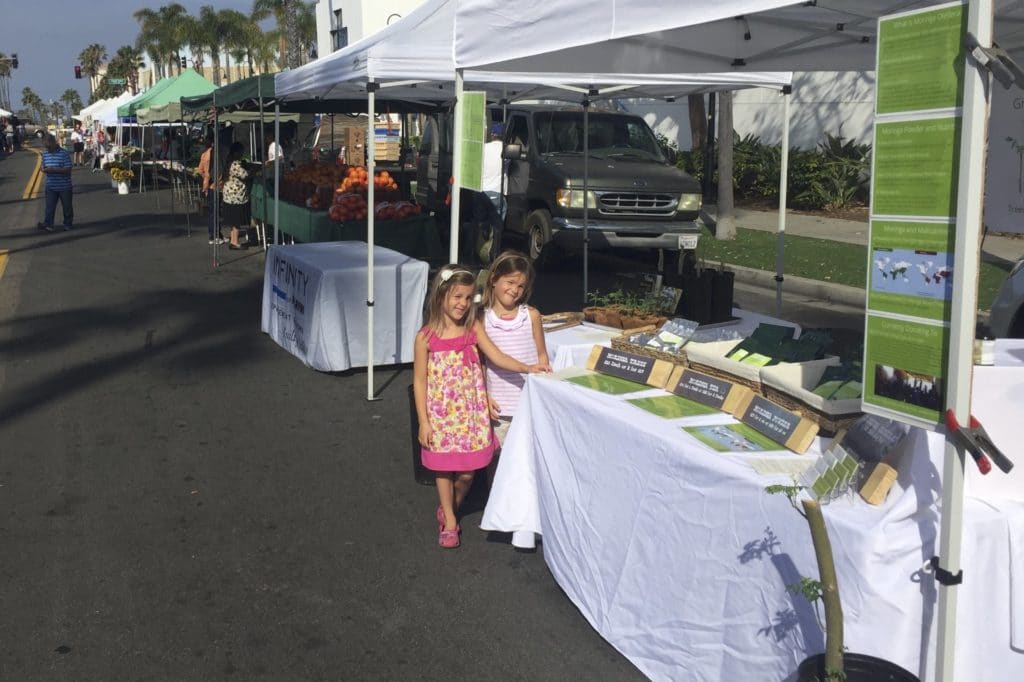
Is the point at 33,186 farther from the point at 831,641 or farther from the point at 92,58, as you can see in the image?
the point at 92,58

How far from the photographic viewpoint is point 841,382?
3590 mm

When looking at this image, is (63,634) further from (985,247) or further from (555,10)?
(985,247)

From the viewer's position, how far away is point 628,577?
12.6ft

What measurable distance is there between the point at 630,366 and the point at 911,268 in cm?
183

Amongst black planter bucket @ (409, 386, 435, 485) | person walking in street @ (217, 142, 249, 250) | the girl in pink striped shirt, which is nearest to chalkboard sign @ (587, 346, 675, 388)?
the girl in pink striped shirt

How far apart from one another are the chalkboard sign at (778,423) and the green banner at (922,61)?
115 cm

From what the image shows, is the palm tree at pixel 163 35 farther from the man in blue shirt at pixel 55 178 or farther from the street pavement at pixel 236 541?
the street pavement at pixel 236 541

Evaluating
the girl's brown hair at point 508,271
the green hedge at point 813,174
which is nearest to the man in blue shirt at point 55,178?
the green hedge at point 813,174

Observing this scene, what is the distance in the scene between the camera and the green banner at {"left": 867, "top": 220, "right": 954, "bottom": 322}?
2617 mm

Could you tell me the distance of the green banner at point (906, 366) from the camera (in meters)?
2.67

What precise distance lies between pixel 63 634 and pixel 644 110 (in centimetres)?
2477

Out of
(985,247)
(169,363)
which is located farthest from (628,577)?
(985,247)

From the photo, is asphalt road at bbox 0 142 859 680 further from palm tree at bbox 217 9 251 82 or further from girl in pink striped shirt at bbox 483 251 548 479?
palm tree at bbox 217 9 251 82

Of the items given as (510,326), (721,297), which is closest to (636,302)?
(721,297)
